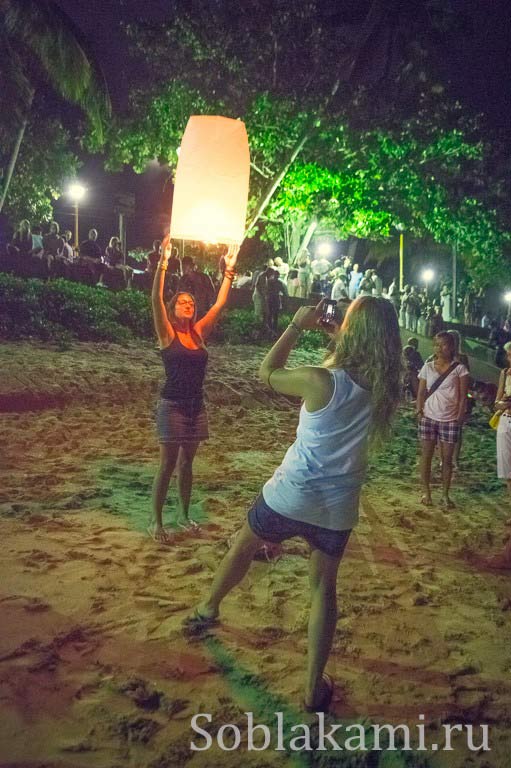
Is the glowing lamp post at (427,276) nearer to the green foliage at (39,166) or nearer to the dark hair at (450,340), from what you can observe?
the green foliage at (39,166)

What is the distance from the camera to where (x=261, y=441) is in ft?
30.3

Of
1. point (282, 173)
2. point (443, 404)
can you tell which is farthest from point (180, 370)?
point (282, 173)

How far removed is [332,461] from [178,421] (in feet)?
6.91

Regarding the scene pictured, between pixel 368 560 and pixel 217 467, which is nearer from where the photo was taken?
pixel 368 560

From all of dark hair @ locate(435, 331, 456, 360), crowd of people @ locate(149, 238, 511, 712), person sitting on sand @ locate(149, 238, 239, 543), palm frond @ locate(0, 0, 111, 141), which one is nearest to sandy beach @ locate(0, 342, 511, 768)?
crowd of people @ locate(149, 238, 511, 712)

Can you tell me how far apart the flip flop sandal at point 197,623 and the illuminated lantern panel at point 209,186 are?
250 cm

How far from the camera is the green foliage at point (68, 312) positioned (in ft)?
44.3

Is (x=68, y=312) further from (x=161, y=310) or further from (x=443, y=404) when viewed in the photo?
(x=161, y=310)

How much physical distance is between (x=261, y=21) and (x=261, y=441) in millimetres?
14109

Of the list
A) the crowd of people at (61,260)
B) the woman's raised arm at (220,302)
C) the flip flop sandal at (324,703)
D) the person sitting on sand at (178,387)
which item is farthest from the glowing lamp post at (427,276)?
the flip flop sandal at (324,703)

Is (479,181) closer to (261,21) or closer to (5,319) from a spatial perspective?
(261,21)

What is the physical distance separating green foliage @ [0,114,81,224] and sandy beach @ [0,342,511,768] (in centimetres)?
1741

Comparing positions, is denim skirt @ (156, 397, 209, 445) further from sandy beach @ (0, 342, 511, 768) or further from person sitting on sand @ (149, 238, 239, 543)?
sandy beach @ (0, 342, 511, 768)

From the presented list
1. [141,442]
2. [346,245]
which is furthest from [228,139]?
[346,245]
